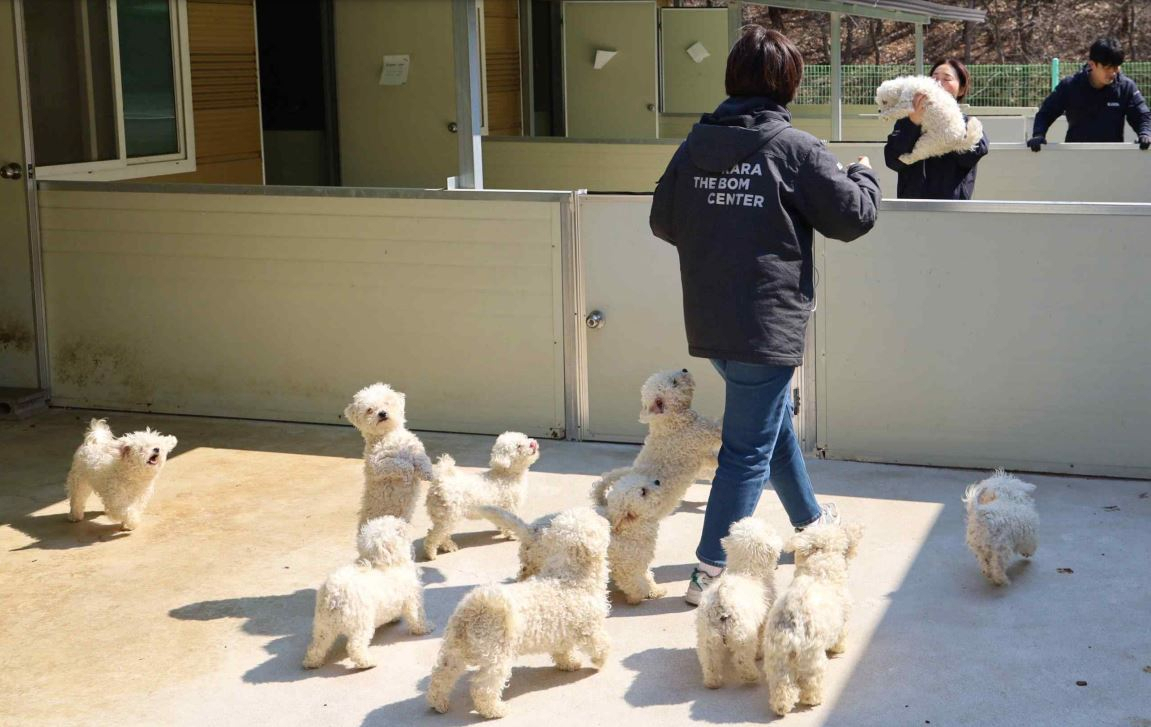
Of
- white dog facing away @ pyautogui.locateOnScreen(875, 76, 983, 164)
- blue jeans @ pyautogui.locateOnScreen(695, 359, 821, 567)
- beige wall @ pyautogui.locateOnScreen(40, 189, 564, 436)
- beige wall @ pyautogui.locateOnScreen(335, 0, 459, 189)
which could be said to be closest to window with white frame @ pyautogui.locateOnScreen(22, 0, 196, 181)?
beige wall @ pyautogui.locateOnScreen(40, 189, 564, 436)

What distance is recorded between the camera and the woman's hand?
616 centimetres

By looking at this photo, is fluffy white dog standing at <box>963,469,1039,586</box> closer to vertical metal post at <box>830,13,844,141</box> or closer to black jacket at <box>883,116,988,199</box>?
black jacket at <box>883,116,988,199</box>

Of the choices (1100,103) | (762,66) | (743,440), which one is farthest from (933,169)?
(1100,103)

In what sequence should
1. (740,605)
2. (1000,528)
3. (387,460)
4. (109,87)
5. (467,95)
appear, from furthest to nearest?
(109,87) → (467,95) → (387,460) → (1000,528) → (740,605)

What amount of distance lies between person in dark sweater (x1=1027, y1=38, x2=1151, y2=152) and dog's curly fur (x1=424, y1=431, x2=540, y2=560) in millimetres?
6120

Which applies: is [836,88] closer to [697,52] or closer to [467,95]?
[697,52]

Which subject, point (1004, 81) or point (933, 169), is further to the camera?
point (1004, 81)

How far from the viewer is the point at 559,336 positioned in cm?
637

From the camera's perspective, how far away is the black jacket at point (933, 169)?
6348 mm

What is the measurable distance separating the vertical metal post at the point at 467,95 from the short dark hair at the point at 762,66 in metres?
2.54

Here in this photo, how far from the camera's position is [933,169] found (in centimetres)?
639

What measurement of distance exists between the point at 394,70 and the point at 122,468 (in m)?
5.93

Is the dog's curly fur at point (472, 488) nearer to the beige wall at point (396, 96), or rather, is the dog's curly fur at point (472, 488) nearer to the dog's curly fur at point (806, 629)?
the dog's curly fur at point (806, 629)

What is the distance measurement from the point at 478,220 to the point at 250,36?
13.0ft
